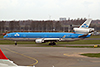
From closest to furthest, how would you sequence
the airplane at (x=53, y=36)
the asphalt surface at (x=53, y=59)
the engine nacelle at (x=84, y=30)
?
the asphalt surface at (x=53, y=59)
the engine nacelle at (x=84, y=30)
the airplane at (x=53, y=36)

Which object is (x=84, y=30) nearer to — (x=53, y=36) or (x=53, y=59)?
(x=53, y=36)

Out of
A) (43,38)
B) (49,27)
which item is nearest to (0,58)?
(43,38)

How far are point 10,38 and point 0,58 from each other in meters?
42.5

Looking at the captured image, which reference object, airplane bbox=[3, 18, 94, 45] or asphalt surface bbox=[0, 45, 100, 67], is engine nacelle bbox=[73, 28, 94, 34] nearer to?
airplane bbox=[3, 18, 94, 45]

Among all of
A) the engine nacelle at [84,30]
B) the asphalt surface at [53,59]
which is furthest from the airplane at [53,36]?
the asphalt surface at [53,59]

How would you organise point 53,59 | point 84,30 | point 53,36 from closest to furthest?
point 53,59 → point 84,30 → point 53,36

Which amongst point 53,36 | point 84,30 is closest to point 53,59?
point 53,36

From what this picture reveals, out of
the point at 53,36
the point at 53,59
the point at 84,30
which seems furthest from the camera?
the point at 53,36

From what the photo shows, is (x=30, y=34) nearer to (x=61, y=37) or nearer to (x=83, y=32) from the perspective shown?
(x=61, y=37)

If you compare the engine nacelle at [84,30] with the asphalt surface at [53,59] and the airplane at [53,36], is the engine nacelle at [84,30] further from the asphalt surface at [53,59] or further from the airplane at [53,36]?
the asphalt surface at [53,59]

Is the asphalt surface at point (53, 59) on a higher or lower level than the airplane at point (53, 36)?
lower

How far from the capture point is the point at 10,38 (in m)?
55.3

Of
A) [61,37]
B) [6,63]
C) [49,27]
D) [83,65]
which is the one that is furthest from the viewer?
[49,27]

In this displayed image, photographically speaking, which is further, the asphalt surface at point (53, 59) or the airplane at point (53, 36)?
the airplane at point (53, 36)
